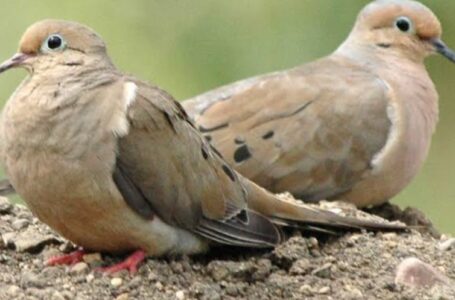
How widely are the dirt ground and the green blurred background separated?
8.84 feet

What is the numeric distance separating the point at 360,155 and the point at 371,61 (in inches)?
28.9

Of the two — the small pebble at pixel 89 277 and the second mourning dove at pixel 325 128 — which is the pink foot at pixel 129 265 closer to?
the small pebble at pixel 89 277

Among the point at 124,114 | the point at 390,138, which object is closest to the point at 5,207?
the point at 124,114

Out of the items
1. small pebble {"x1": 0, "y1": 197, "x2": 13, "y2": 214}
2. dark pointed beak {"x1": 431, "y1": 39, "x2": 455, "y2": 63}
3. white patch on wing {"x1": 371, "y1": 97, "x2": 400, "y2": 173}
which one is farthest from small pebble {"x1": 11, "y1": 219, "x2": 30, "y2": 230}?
dark pointed beak {"x1": 431, "y1": 39, "x2": 455, "y2": 63}

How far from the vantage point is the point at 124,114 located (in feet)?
19.9

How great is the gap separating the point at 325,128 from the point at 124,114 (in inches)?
92.8

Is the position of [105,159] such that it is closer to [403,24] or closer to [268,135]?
[268,135]

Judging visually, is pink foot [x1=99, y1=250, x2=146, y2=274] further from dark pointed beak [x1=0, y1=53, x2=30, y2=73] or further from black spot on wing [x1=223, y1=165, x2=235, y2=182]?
dark pointed beak [x1=0, y1=53, x2=30, y2=73]

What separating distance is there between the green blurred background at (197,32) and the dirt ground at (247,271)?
2694mm

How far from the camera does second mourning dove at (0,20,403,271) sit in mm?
5965

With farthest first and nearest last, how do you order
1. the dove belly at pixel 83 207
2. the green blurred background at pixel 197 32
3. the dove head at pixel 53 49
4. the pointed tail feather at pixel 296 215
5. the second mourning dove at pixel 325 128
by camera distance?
the green blurred background at pixel 197 32 → the second mourning dove at pixel 325 128 → the pointed tail feather at pixel 296 215 → the dove head at pixel 53 49 → the dove belly at pixel 83 207

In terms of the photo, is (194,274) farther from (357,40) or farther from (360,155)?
(357,40)

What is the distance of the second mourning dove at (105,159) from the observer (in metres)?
5.96

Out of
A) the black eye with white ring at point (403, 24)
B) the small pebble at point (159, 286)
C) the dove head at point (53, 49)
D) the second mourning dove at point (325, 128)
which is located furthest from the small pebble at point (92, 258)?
the black eye with white ring at point (403, 24)
